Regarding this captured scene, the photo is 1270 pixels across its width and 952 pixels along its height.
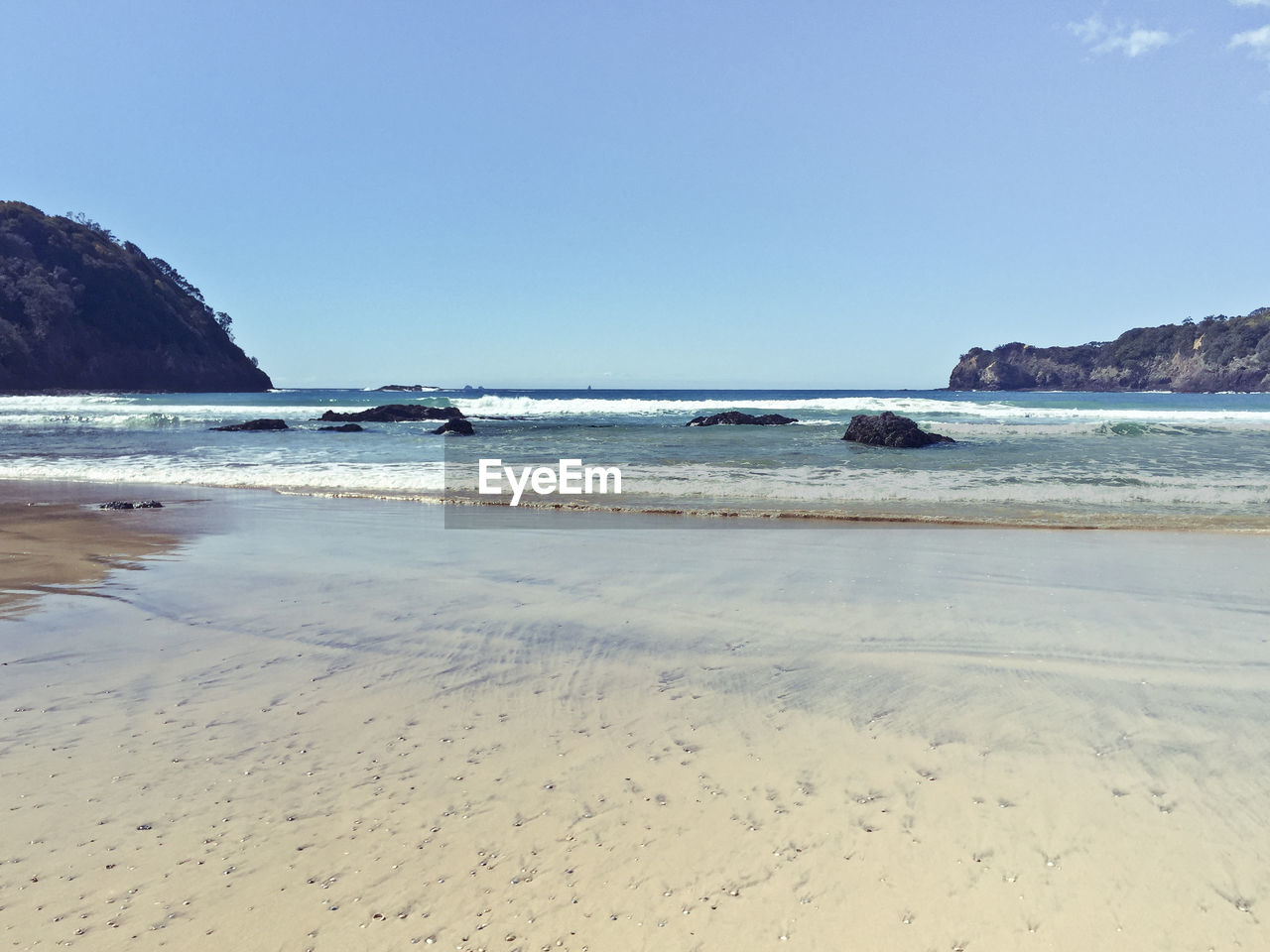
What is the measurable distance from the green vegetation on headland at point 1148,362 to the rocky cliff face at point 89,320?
138 metres

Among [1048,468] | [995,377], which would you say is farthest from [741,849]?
[995,377]

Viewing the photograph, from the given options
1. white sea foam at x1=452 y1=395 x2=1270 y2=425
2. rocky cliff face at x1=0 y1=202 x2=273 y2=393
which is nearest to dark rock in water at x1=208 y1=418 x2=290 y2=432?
white sea foam at x1=452 y1=395 x2=1270 y2=425

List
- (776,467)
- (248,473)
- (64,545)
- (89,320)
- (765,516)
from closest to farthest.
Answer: (64,545) < (765,516) < (248,473) < (776,467) < (89,320)

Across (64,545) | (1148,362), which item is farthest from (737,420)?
(1148,362)

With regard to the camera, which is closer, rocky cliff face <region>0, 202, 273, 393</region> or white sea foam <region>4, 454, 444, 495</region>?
white sea foam <region>4, 454, 444, 495</region>

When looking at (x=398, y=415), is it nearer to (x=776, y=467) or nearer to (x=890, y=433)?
(x=890, y=433)

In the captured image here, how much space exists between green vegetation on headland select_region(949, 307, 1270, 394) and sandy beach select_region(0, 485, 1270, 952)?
136211 mm

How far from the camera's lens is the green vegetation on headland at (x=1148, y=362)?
114875 millimetres

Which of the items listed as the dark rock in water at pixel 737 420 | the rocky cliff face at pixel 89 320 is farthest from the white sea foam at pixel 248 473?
the rocky cliff face at pixel 89 320

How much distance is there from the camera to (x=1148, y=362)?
134 meters

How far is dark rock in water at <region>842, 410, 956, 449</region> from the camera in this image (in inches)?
870

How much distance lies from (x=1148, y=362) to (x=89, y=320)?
157771 millimetres

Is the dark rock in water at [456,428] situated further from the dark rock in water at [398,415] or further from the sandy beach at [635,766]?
the sandy beach at [635,766]

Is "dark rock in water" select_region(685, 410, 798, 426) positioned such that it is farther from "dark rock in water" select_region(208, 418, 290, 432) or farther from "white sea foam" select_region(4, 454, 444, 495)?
"white sea foam" select_region(4, 454, 444, 495)
